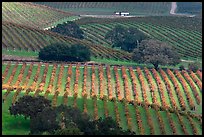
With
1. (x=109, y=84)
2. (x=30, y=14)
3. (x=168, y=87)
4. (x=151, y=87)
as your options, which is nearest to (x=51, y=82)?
(x=109, y=84)

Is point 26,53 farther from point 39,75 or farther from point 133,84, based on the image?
point 133,84

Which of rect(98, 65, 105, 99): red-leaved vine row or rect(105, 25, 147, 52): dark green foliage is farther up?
rect(98, 65, 105, 99): red-leaved vine row

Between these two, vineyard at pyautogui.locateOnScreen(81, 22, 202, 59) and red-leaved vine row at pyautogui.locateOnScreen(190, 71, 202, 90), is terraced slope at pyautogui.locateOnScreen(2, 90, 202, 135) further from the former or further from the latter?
vineyard at pyautogui.locateOnScreen(81, 22, 202, 59)

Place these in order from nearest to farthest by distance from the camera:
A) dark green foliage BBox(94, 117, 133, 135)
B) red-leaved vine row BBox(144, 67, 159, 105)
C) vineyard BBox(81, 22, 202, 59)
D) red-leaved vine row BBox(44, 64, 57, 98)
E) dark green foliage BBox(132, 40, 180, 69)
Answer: dark green foliage BBox(94, 117, 133, 135) < red-leaved vine row BBox(44, 64, 57, 98) < red-leaved vine row BBox(144, 67, 159, 105) < dark green foliage BBox(132, 40, 180, 69) < vineyard BBox(81, 22, 202, 59)

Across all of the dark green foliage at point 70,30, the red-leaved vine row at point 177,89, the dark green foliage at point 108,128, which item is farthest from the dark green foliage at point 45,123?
the dark green foliage at point 70,30

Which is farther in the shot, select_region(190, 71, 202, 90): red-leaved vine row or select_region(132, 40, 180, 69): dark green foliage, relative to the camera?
select_region(132, 40, 180, 69): dark green foliage

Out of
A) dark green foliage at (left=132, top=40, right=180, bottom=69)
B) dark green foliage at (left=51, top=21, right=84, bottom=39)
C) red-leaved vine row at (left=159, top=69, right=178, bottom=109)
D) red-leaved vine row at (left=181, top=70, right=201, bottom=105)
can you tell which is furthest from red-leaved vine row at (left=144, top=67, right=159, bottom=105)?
dark green foliage at (left=51, top=21, right=84, bottom=39)

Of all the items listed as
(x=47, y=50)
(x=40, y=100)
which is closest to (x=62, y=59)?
(x=47, y=50)
